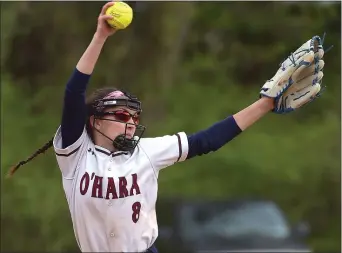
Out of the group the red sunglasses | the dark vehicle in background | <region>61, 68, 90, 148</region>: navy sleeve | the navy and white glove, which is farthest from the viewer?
the dark vehicle in background

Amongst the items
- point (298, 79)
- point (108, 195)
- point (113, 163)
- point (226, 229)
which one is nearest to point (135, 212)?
point (108, 195)

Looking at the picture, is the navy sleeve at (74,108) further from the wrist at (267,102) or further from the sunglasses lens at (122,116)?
the wrist at (267,102)

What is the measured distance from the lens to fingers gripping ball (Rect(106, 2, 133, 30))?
338cm

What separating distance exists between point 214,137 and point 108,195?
0.60 metres

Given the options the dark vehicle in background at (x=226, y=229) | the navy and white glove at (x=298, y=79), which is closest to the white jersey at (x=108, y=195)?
the navy and white glove at (x=298, y=79)

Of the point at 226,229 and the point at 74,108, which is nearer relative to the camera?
the point at 74,108

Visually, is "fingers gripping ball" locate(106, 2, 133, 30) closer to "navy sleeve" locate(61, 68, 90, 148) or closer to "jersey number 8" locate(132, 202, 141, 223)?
"navy sleeve" locate(61, 68, 90, 148)

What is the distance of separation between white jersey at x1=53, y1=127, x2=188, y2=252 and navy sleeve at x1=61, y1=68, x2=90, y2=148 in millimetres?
54

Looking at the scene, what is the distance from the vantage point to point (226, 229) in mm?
9055

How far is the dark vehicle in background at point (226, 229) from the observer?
8.86 metres

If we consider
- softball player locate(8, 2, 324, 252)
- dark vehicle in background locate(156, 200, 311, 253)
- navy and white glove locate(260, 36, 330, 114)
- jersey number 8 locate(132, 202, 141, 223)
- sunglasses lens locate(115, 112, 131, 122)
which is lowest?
dark vehicle in background locate(156, 200, 311, 253)

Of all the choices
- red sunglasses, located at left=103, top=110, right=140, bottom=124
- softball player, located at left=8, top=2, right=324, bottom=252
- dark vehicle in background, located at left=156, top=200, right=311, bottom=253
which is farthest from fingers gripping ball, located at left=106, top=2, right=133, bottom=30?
dark vehicle in background, located at left=156, top=200, right=311, bottom=253

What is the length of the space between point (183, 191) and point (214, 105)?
143 centimetres

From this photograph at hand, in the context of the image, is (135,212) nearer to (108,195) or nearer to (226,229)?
(108,195)
